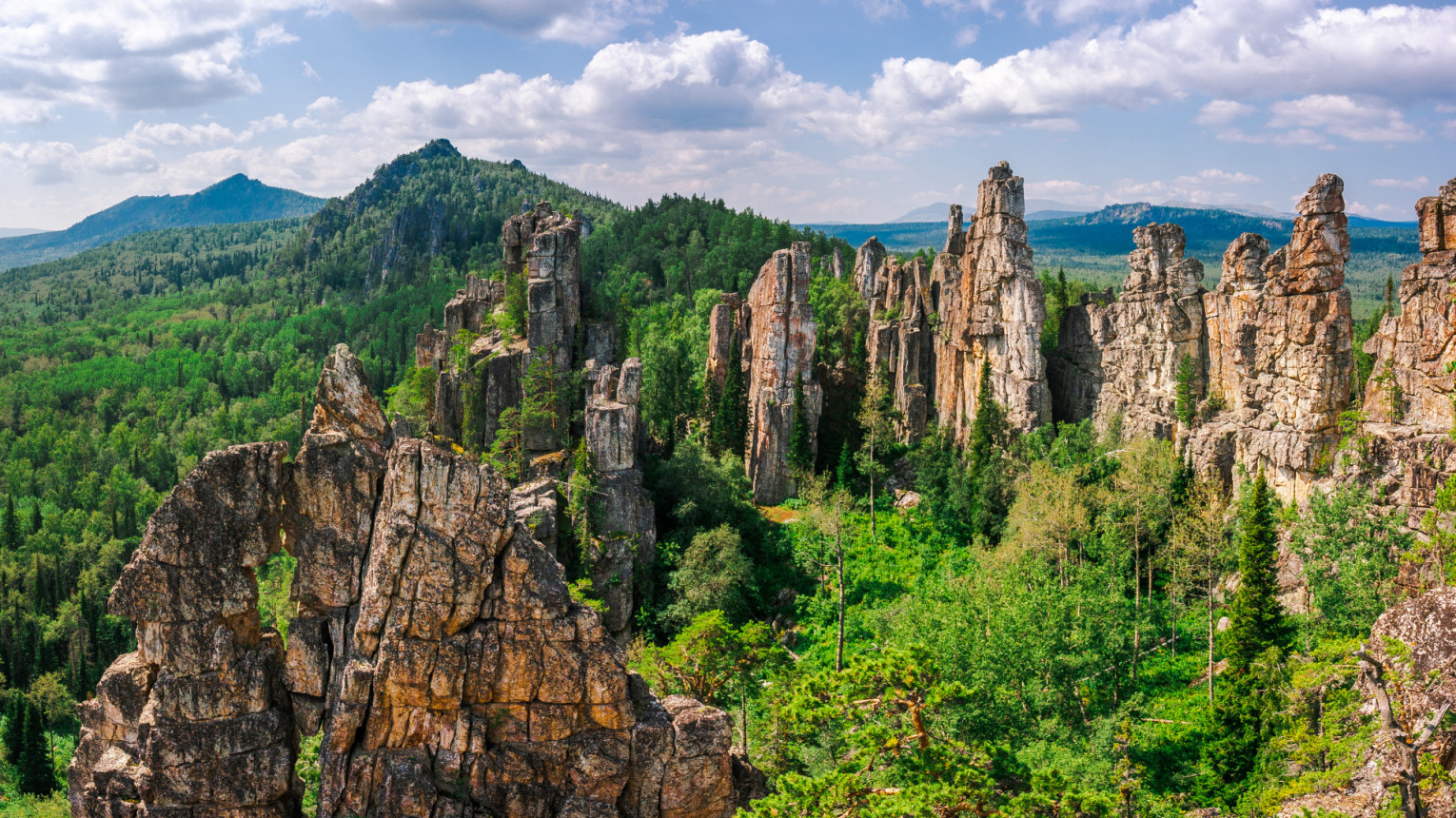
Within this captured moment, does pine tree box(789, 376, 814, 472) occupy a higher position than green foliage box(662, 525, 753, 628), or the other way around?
pine tree box(789, 376, 814, 472)

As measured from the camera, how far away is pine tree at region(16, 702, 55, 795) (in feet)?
202

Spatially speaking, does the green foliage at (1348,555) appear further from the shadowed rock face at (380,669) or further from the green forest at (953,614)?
the shadowed rock face at (380,669)

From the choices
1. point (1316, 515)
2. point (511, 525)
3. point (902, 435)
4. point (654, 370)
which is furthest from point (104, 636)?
point (1316, 515)

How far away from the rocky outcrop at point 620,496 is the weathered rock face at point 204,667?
86.7 ft

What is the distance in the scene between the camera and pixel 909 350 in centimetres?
7138

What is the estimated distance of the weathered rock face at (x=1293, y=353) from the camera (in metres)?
44.2

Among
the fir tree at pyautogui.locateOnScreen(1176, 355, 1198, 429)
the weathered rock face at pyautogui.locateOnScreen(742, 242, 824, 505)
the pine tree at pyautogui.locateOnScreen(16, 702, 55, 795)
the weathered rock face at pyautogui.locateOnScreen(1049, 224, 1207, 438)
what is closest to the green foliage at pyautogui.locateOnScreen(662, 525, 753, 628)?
the weathered rock face at pyautogui.locateOnScreen(742, 242, 824, 505)

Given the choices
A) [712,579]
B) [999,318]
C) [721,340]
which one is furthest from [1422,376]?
[721,340]

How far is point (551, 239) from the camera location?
209ft

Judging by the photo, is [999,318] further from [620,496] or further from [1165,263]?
[620,496]

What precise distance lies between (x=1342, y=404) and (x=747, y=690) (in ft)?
106

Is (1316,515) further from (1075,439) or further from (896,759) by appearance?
(896,759)

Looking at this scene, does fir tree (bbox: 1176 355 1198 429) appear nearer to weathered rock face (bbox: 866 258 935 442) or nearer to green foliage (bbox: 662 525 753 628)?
weathered rock face (bbox: 866 258 935 442)

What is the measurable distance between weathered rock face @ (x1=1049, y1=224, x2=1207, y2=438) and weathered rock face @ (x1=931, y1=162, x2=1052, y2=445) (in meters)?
4.53
